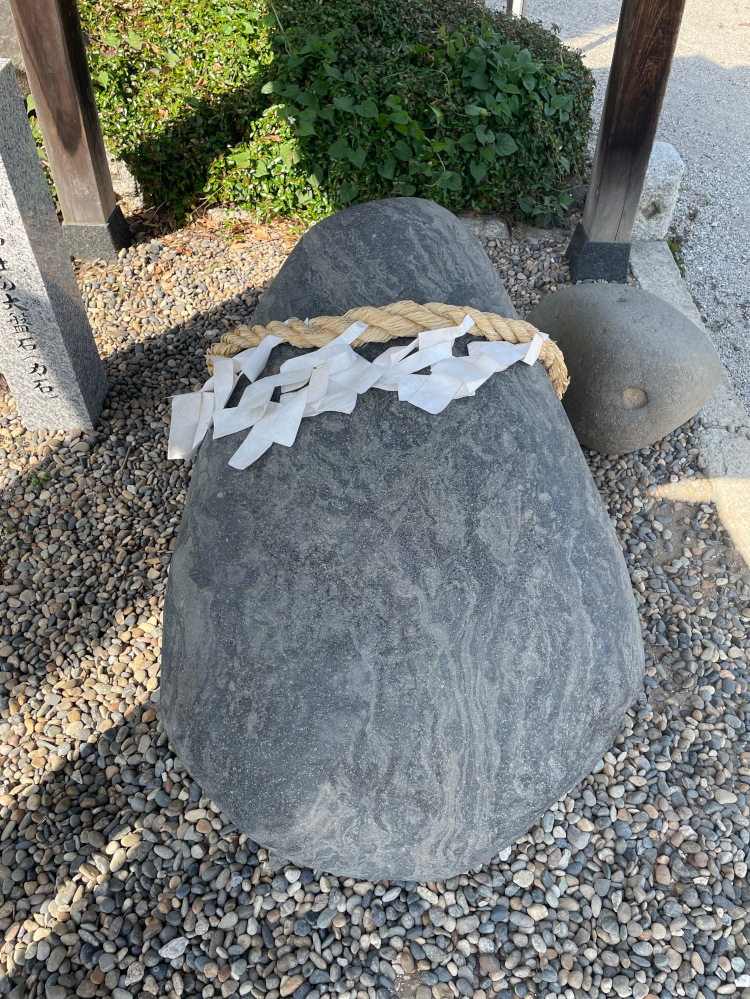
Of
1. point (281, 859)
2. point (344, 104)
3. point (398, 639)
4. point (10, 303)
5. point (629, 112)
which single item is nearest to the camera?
point (398, 639)

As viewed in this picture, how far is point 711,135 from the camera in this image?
16.3ft

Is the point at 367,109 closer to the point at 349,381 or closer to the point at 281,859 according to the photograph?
the point at 349,381

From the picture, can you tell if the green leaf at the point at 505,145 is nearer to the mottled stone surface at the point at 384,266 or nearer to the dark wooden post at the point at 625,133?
the dark wooden post at the point at 625,133

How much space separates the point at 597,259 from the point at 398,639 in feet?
8.37

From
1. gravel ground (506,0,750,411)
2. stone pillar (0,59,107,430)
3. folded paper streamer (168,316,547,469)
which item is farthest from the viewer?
gravel ground (506,0,750,411)

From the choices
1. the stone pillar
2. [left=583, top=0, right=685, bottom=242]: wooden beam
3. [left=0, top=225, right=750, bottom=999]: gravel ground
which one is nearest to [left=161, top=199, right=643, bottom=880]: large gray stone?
[left=0, top=225, right=750, bottom=999]: gravel ground

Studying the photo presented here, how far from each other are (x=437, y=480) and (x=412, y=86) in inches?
107

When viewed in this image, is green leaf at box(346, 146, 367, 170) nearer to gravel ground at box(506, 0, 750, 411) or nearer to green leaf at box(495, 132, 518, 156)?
green leaf at box(495, 132, 518, 156)

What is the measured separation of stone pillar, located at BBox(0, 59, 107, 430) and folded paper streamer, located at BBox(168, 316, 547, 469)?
1.15m

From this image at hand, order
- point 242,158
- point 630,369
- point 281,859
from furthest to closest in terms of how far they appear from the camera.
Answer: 1. point 242,158
2. point 630,369
3. point 281,859

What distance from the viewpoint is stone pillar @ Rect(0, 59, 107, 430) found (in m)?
2.26

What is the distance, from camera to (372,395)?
1.58 metres

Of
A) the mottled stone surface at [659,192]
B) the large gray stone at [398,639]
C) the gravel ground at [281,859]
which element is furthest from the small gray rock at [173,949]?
the mottled stone surface at [659,192]

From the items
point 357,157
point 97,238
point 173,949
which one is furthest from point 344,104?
point 173,949
